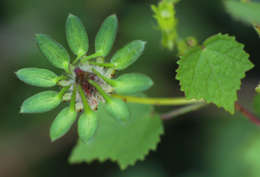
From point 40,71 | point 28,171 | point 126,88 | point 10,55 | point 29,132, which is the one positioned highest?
point 10,55

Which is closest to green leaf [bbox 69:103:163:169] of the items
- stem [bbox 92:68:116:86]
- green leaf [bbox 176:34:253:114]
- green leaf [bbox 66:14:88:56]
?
green leaf [bbox 176:34:253:114]

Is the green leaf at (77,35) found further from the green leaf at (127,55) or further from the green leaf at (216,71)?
the green leaf at (216,71)

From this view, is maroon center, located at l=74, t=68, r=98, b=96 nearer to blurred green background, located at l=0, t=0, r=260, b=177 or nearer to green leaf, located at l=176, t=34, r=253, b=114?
green leaf, located at l=176, t=34, r=253, b=114

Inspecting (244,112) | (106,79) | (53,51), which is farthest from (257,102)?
(53,51)

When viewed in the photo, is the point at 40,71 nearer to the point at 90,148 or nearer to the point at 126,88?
the point at 126,88

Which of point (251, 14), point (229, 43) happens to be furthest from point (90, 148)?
point (251, 14)
